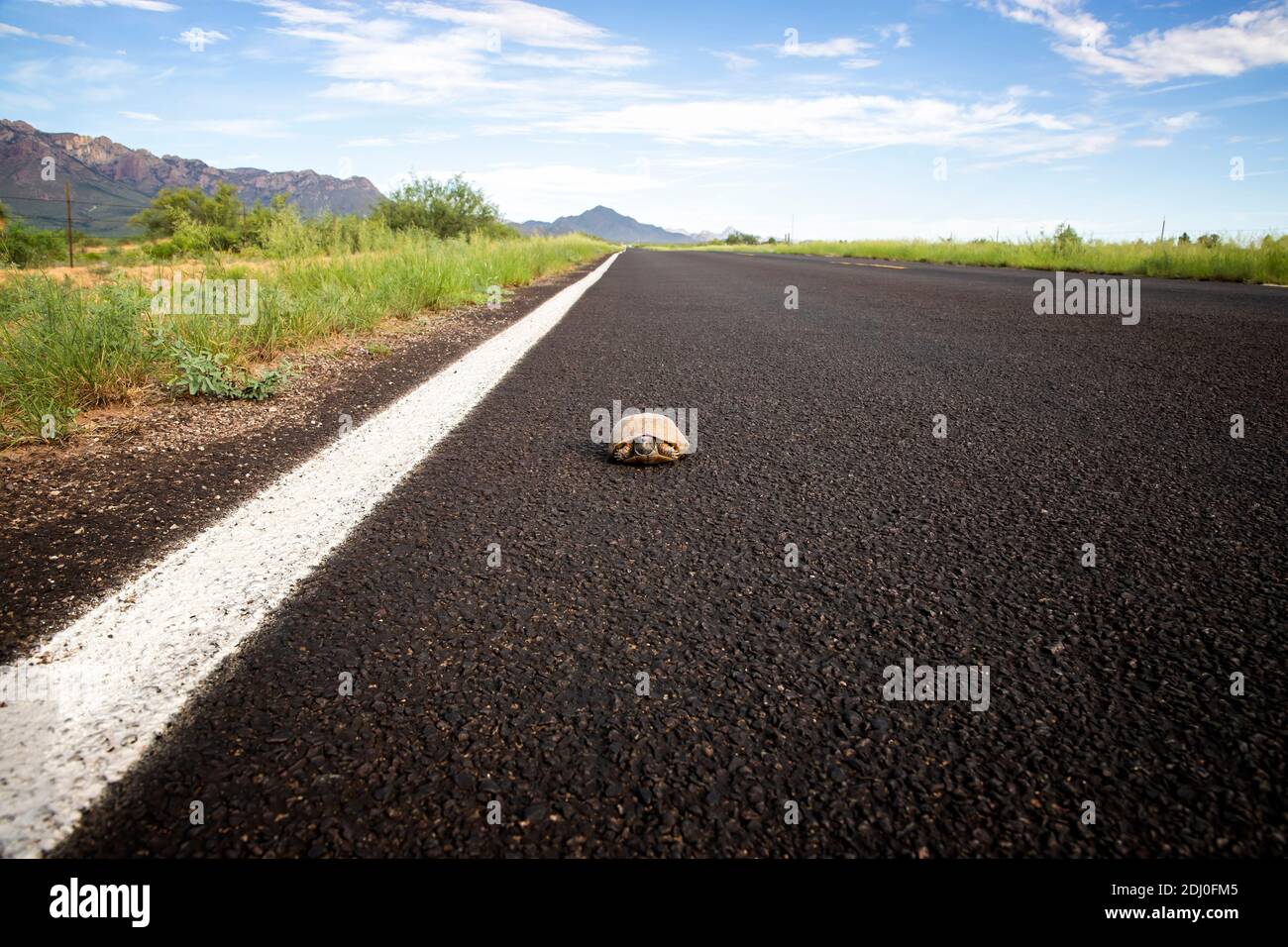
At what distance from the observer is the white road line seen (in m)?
1.15

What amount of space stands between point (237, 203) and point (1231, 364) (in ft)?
194

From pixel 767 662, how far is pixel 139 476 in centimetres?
244

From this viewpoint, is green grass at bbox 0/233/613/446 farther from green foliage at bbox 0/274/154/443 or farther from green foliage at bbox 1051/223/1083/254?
green foliage at bbox 1051/223/1083/254

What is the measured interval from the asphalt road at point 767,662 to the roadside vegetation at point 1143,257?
1393 cm

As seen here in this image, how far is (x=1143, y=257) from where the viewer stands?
1612 cm

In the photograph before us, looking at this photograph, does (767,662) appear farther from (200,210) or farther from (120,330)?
(200,210)

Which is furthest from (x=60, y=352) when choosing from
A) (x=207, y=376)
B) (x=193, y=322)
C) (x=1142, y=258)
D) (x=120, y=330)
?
(x=1142, y=258)

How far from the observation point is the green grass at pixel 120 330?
3.26 m

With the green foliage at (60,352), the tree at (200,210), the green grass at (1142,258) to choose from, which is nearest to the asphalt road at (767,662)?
the green foliage at (60,352)

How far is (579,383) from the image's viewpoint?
4.29 m

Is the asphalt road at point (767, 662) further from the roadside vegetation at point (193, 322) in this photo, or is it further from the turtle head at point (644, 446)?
the roadside vegetation at point (193, 322)

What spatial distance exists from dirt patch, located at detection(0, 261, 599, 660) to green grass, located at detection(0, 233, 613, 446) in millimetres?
168
